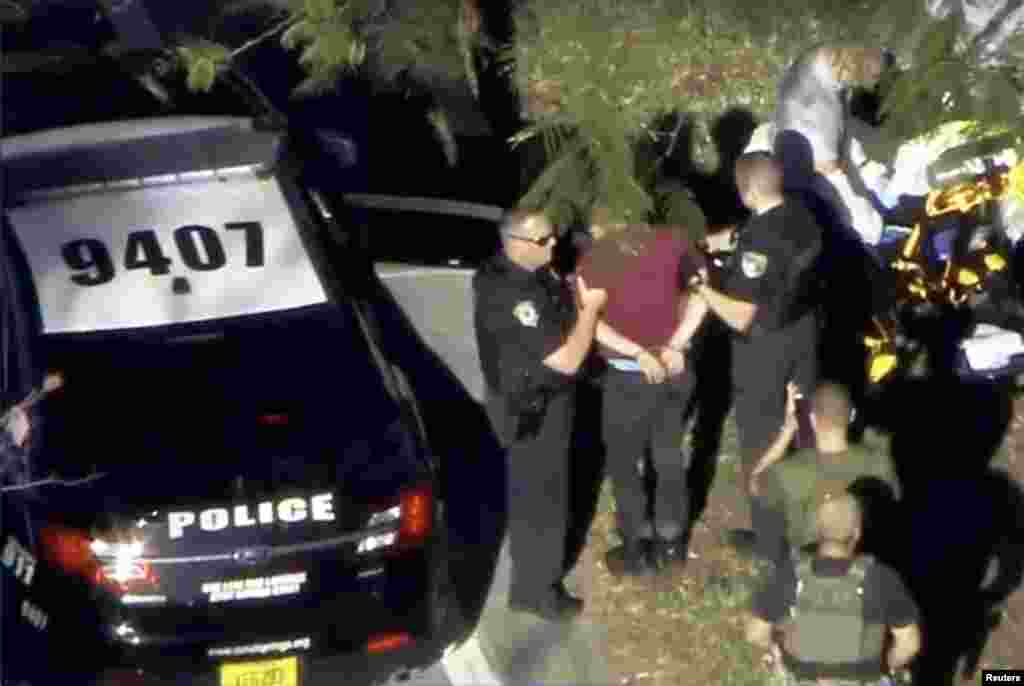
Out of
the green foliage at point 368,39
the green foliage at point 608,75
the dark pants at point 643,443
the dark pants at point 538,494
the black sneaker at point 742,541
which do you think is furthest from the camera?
the black sneaker at point 742,541

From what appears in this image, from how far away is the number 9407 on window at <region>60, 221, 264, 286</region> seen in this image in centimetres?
905

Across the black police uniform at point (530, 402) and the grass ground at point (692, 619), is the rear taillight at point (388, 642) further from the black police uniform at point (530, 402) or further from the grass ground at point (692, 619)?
the grass ground at point (692, 619)

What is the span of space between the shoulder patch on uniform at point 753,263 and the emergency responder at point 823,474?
1232 millimetres

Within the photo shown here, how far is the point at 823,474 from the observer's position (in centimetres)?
768

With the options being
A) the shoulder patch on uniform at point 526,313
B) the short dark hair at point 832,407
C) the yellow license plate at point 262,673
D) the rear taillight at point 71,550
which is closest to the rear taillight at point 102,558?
the rear taillight at point 71,550

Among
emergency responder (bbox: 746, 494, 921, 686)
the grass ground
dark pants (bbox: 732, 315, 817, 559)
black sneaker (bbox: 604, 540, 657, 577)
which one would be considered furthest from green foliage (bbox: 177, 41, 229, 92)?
black sneaker (bbox: 604, 540, 657, 577)

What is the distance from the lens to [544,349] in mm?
8664

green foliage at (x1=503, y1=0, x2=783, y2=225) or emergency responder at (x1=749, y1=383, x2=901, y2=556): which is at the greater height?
green foliage at (x1=503, y1=0, x2=783, y2=225)

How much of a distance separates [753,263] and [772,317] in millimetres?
280

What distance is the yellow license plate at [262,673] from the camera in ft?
26.8

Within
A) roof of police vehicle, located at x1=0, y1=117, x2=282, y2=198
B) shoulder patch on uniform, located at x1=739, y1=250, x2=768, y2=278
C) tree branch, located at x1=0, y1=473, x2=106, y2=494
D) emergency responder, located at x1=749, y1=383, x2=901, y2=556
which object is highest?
roof of police vehicle, located at x1=0, y1=117, x2=282, y2=198

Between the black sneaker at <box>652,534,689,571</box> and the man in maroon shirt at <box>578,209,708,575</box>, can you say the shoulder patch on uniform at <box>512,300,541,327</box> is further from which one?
the black sneaker at <box>652,534,689,571</box>

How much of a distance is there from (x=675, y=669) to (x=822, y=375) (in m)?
2.34

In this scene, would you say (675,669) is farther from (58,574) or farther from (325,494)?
(58,574)
